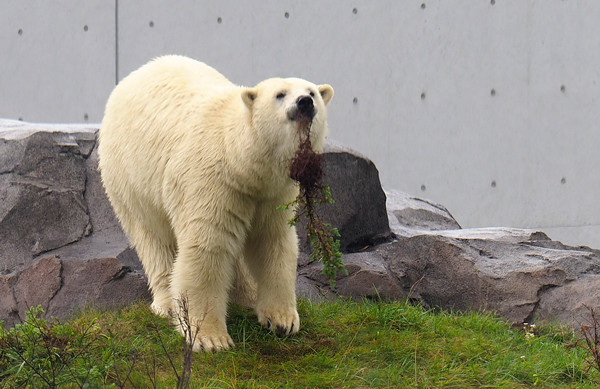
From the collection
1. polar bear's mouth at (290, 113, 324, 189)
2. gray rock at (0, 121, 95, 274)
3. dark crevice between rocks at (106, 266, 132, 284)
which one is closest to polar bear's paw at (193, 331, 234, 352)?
polar bear's mouth at (290, 113, 324, 189)

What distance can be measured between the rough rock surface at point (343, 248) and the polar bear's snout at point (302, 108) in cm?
170

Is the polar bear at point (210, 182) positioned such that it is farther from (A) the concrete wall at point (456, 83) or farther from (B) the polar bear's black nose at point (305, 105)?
(A) the concrete wall at point (456, 83)

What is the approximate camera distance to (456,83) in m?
9.15

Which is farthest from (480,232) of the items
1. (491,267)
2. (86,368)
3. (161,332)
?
(86,368)

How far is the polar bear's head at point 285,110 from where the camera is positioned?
4.12m

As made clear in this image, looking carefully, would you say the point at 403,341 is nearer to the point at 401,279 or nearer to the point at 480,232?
the point at 401,279

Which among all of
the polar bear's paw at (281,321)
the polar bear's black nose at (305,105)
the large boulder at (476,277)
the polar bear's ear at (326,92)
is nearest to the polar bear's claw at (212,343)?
the polar bear's paw at (281,321)

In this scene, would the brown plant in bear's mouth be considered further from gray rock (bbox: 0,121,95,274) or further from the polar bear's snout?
gray rock (bbox: 0,121,95,274)

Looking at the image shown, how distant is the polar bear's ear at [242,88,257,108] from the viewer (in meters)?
4.27

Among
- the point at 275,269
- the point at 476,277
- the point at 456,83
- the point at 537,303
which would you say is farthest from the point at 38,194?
the point at 456,83

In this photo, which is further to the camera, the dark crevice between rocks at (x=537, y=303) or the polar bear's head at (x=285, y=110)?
the dark crevice between rocks at (x=537, y=303)

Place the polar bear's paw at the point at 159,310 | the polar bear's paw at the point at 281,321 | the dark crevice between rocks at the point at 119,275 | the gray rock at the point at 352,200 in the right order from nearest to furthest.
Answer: the polar bear's paw at the point at 281,321 → the polar bear's paw at the point at 159,310 → the dark crevice between rocks at the point at 119,275 → the gray rock at the point at 352,200

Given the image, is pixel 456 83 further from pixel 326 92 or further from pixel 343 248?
pixel 326 92

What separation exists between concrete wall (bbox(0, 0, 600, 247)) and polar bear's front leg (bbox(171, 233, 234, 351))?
16.5 feet
